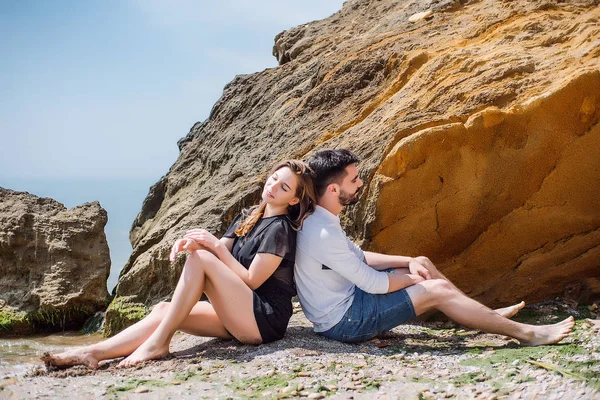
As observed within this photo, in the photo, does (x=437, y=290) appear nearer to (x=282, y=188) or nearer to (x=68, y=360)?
(x=282, y=188)

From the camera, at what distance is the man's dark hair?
4844 mm

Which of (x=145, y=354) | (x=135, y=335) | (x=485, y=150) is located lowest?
(x=145, y=354)

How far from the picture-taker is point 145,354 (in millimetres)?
4484

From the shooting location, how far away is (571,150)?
18.7 feet

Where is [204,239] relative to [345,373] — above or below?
above

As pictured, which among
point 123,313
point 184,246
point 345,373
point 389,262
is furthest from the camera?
point 123,313

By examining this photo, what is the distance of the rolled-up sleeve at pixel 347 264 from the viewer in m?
4.50

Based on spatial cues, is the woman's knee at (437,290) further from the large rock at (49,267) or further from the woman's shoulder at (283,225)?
the large rock at (49,267)

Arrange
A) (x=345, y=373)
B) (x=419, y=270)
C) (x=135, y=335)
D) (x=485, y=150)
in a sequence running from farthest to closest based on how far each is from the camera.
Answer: (x=485, y=150), (x=419, y=270), (x=135, y=335), (x=345, y=373)

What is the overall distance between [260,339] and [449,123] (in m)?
2.37

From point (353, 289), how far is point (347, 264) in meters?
0.30

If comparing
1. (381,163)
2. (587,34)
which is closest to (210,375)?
(381,163)

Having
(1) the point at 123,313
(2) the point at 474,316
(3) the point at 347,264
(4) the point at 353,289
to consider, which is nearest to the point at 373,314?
(4) the point at 353,289

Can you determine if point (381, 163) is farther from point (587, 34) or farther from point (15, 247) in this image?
point (15, 247)
